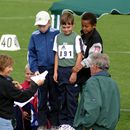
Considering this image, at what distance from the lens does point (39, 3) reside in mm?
32375

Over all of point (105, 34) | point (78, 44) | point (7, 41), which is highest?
point (78, 44)

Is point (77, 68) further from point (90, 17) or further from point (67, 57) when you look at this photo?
point (90, 17)

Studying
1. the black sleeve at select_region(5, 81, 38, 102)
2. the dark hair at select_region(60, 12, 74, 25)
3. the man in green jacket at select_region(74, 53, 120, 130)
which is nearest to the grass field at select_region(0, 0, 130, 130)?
the dark hair at select_region(60, 12, 74, 25)

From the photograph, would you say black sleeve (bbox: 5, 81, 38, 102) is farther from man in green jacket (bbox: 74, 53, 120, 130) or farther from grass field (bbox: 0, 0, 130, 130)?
grass field (bbox: 0, 0, 130, 130)

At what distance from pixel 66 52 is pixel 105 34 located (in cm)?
1265

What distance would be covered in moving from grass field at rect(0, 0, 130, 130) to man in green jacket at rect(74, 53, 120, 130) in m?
3.33

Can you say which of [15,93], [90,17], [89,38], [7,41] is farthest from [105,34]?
[15,93]

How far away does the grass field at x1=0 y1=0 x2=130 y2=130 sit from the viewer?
44.6 feet

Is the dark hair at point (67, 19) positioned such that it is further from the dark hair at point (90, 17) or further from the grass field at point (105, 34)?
the grass field at point (105, 34)

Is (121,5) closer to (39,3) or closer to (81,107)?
(81,107)

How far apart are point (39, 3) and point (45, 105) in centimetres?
2313

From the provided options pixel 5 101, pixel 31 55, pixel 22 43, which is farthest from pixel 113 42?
pixel 5 101

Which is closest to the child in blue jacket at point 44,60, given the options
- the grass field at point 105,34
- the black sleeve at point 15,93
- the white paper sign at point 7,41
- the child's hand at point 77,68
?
the child's hand at point 77,68

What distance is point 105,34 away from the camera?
21.9 metres
